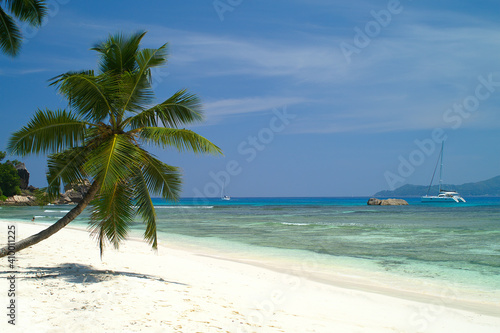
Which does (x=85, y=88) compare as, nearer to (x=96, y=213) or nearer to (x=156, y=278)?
(x=96, y=213)

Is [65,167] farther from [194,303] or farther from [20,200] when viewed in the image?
[20,200]

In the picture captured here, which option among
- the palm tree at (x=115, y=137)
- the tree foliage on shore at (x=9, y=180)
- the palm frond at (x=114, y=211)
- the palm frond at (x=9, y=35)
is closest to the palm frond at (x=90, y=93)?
the palm tree at (x=115, y=137)

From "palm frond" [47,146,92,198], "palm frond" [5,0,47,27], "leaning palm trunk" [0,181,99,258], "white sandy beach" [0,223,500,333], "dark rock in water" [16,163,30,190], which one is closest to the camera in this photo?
"white sandy beach" [0,223,500,333]

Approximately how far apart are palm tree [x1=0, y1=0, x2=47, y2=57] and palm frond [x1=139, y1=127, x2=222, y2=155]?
17.7ft

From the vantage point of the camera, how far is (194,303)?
250 inches

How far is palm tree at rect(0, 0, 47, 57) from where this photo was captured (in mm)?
10016

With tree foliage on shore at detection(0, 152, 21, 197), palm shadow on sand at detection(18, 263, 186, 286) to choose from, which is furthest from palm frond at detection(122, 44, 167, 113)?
tree foliage on shore at detection(0, 152, 21, 197)

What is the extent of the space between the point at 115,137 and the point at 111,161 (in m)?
0.68

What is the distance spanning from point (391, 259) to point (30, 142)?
12.0m

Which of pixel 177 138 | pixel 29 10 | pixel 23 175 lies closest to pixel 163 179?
pixel 177 138

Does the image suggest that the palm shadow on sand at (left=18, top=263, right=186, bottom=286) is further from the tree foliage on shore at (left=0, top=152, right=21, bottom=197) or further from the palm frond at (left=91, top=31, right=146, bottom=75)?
the tree foliage on shore at (left=0, top=152, right=21, bottom=197)

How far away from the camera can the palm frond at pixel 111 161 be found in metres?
6.41

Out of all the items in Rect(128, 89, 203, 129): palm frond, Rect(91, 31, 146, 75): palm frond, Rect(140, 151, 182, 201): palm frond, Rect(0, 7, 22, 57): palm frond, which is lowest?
Rect(140, 151, 182, 201): palm frond

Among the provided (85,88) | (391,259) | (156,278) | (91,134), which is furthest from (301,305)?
(391,259)
